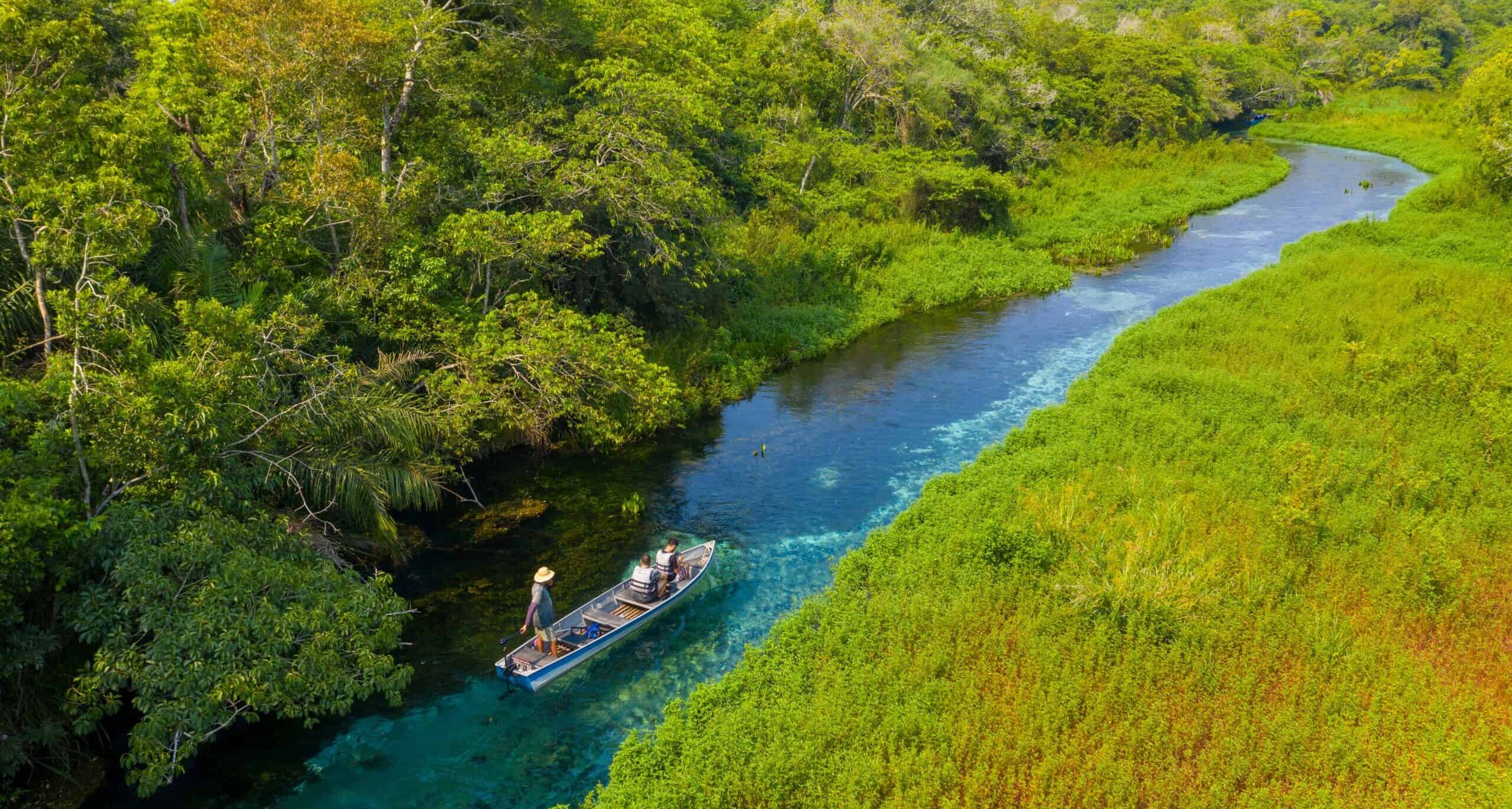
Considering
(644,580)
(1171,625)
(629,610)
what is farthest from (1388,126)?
(629,610)

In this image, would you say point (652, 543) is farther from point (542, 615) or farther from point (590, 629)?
point (542, 615)

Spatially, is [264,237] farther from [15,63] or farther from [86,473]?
[86,473]

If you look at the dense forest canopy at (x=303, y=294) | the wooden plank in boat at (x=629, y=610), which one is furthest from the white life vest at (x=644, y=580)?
the dense forest canopy at (x=303, y=294)

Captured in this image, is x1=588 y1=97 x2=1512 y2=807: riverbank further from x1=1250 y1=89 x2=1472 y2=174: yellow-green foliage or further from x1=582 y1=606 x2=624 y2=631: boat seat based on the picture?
x1=1250 y1=89 x2=1472 y2=174: yellow-green foliage

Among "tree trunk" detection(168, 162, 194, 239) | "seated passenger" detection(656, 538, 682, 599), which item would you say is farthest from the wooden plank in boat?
"tree trunk" detection(168, 162, 194, 239)

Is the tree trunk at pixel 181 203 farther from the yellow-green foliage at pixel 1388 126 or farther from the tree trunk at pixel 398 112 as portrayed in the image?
the yellow-green foliage at pixel 1388 126

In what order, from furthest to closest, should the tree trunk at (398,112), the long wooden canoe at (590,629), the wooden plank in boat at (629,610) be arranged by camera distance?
the tree trunk at (398,112) → the wooden plank in boat at (629,610) → the long wooden canoe at (590,629)

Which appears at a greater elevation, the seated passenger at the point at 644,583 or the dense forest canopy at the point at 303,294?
the dense forest canopy at the point at 303,294
